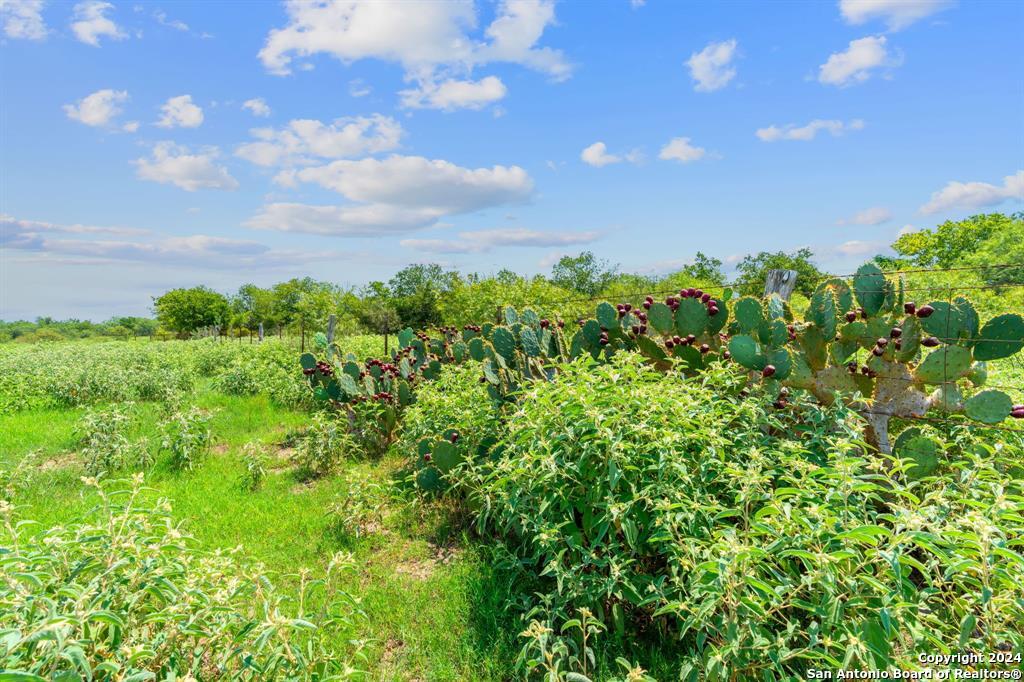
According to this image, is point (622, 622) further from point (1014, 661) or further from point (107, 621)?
point (107, 621)

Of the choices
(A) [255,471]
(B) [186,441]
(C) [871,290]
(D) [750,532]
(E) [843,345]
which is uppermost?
(C) [871,290]

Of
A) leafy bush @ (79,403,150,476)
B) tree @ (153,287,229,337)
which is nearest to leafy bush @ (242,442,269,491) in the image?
leafy bush @ (79,403,150,476)

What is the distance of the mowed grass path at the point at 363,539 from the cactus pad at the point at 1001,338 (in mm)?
3034

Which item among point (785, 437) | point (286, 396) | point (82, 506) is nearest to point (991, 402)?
point (785, 437)

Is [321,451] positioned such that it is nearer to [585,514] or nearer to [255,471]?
[255,471]

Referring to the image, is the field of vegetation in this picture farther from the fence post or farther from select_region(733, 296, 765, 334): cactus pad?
the fence post

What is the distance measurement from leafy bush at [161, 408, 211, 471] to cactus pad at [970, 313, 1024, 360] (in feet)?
20.9

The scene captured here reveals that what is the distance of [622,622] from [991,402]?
2.31m

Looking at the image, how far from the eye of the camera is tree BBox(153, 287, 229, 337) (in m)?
42.7

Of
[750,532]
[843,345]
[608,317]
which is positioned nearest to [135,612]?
[750,532]

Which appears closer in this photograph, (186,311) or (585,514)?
(585,514)

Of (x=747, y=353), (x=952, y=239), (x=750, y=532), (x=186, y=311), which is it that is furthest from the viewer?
(x=186, y=311)

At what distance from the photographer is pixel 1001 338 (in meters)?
2.86

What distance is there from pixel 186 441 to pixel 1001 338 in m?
6.57
